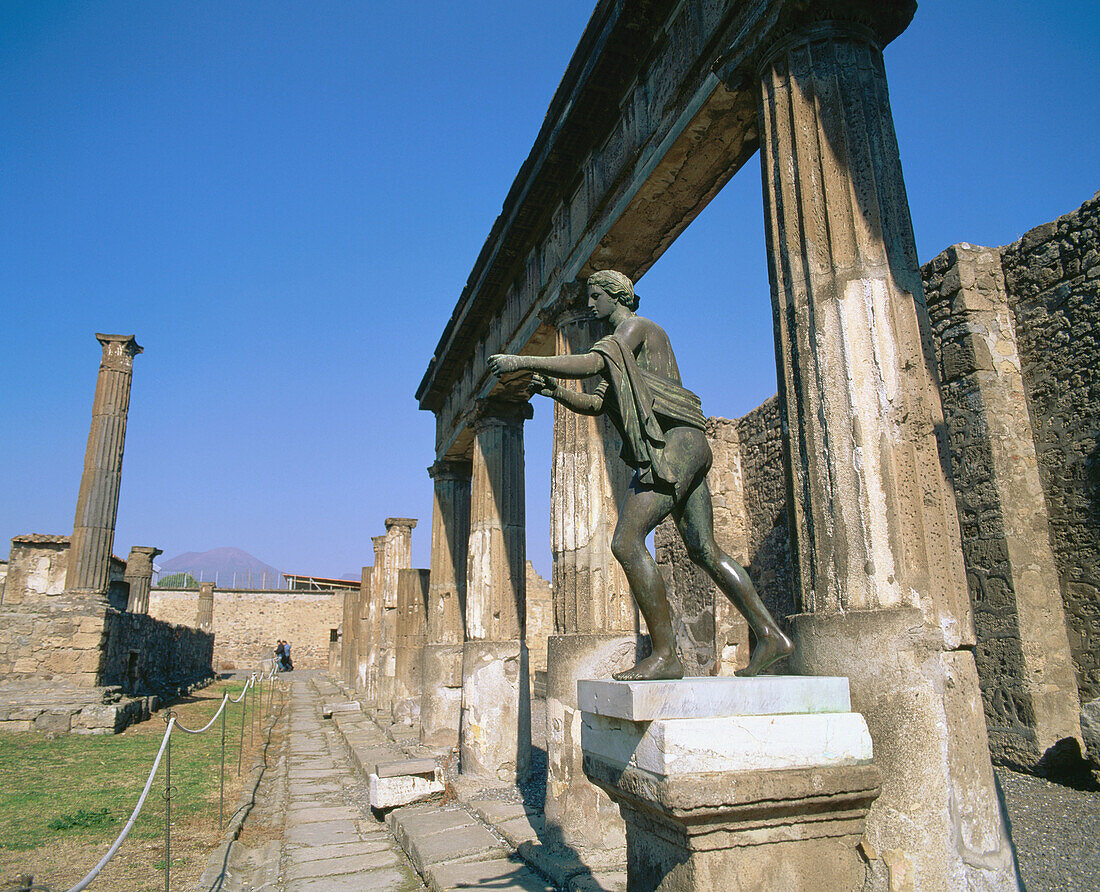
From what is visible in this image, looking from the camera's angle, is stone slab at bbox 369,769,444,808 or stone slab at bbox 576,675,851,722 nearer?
stone slab at bbox 576,675,851,722

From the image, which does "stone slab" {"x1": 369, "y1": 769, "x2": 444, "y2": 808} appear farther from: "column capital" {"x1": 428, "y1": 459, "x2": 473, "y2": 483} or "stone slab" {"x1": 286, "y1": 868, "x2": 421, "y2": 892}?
"column capital" {"x1": 428, "y1": 459, "x2": 473, "y2": 483}

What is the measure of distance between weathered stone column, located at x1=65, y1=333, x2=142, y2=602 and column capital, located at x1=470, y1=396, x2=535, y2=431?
9293 mm

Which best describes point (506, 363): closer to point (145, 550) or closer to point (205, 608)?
point (145, 550)

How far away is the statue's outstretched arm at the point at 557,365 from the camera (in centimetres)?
305

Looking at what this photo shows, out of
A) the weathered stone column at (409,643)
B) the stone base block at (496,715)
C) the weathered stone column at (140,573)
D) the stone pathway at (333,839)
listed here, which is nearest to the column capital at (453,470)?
the weathered stone column at (409,643)

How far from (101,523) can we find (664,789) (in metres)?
15.8

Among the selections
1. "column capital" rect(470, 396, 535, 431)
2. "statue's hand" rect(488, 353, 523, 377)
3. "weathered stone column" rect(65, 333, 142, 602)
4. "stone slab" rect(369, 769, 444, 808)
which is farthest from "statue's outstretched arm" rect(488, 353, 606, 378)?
"weathered stone column" rect(65, 333, 142, 602)

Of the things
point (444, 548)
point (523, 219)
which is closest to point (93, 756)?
point (444, 548)

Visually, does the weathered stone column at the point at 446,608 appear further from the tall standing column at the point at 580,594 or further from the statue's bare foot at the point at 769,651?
the statue's bare foot at the point at 769,651

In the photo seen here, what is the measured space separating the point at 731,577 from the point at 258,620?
137 feet

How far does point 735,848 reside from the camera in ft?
7.13

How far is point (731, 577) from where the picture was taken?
304 centimetres

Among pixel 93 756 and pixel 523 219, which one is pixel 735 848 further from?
pixel 93 756

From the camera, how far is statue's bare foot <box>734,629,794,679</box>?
2.84m
